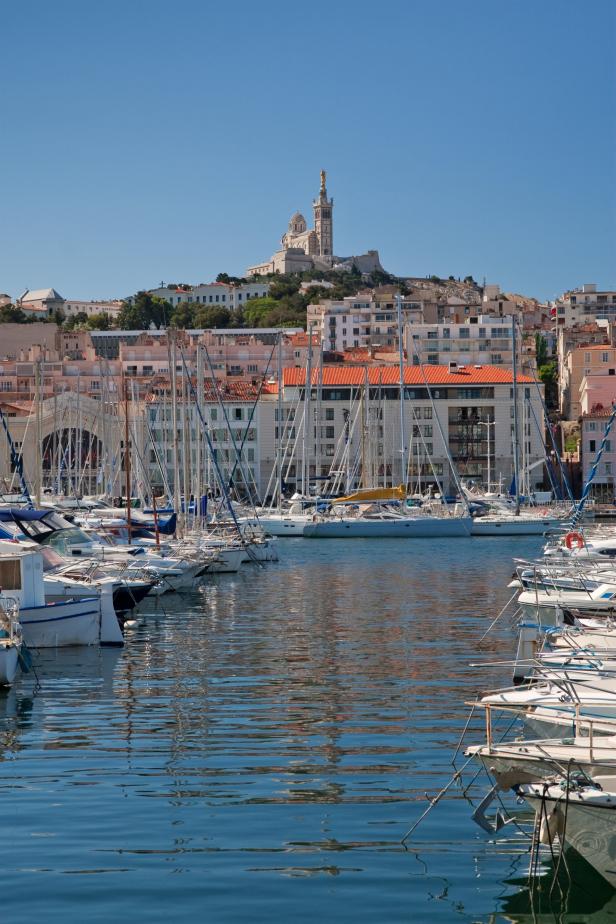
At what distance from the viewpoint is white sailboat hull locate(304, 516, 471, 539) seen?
218 feet

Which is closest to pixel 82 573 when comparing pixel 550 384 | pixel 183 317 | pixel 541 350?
pixel 550 384

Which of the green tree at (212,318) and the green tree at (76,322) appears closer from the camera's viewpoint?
the green tree at (212,318)

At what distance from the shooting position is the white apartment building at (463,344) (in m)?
114

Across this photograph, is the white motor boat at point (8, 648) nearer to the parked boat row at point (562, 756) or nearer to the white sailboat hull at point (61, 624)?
the white sailboat hull at point (61, 624)

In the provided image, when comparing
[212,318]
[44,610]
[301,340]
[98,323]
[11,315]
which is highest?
[11,315]

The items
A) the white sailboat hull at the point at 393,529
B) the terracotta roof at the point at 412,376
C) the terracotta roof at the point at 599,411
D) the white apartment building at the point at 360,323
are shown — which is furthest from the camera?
the white apartment building at the point at 360,323

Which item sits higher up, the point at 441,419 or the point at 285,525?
the point at 441,419

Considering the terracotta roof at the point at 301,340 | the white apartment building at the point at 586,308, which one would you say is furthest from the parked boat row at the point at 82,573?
the white apartment building at the point at 586,308

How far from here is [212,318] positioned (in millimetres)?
165125

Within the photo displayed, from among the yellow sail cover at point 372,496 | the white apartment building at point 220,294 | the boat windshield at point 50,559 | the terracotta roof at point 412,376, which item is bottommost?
the yellow sail cover at point 372,496

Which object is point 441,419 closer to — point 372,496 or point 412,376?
point 412,376

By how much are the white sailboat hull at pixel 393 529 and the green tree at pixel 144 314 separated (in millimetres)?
101782

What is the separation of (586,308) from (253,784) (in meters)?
151

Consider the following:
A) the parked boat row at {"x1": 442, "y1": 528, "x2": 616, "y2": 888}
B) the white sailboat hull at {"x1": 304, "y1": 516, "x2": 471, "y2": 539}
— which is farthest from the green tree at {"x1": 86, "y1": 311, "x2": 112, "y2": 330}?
the parked boat row at {"x1": 442, "y1": 528, "x2": 616, "y2": 888}
